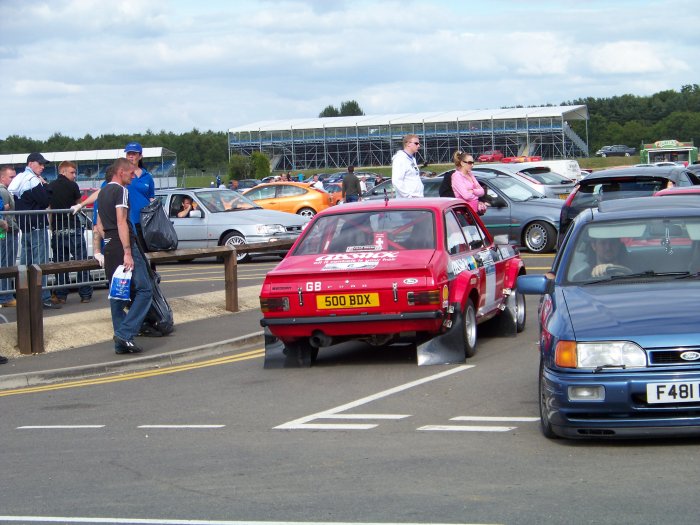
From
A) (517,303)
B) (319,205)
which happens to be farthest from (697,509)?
(319,205)

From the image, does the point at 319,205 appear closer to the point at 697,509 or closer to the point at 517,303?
the point at 517,303

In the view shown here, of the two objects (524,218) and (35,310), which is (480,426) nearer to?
(35,310)

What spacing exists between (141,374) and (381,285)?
292 centimetres

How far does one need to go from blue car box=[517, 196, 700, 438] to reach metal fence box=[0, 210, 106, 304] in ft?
27.6

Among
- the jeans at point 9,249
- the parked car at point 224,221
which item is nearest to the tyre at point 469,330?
the jeans at point 9,249

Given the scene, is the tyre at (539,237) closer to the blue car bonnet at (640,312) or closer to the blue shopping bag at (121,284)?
the blue shopping bag at (121,284)

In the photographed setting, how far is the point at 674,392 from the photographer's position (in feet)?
20.9

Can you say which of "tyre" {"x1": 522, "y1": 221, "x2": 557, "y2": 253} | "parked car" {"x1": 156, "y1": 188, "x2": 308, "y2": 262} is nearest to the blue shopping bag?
"parked car" {"x1": 156, "y1": 188, "x2": 308, "y2": 262}

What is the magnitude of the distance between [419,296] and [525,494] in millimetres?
4346

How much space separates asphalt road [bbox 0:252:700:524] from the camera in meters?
5.61

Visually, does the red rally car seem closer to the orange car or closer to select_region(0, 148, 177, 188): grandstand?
the orange car

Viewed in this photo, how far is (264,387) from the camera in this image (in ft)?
32.8

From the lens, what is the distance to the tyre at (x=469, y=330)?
10.7 metres

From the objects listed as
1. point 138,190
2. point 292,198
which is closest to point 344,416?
point 138,190
